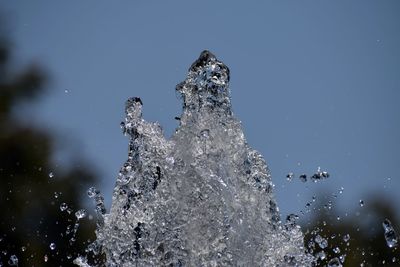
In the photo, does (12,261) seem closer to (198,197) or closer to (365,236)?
(365,236)

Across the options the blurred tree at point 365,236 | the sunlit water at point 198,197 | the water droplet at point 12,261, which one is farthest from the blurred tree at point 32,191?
the sunlit water at point 198,197

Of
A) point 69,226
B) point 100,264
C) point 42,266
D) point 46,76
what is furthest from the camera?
point 46,76

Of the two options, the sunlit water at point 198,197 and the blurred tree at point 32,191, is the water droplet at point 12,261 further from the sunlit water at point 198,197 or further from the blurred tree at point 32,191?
the sunlit water at point 198,197

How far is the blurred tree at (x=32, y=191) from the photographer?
13.4 m

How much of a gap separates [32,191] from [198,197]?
433 inches

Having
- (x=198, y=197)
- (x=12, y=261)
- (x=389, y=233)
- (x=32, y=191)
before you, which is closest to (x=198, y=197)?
(x=198, y=197)

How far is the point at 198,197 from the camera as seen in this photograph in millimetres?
4984

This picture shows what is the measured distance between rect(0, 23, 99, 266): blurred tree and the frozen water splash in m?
7.41

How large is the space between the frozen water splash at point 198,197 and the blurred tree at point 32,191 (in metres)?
7.41

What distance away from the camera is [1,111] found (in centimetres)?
1759

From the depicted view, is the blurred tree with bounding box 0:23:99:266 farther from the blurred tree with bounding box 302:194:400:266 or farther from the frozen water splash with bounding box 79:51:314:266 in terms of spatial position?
the frozen water splash with bounding box 79:51:314:266

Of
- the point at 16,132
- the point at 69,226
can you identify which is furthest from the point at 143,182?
the point at 16,132

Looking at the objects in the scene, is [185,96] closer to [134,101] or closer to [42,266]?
[134,101]

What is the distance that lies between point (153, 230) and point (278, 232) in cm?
83
